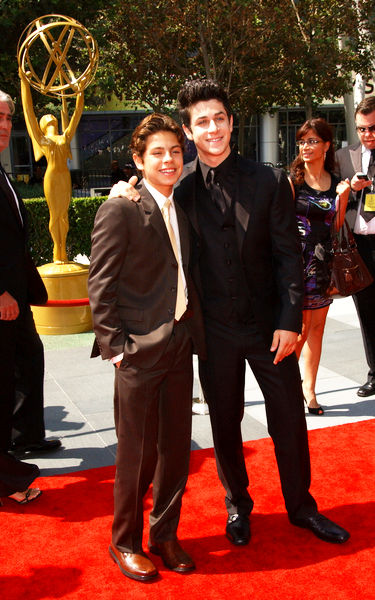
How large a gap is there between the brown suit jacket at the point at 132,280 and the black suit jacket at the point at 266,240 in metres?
0.24

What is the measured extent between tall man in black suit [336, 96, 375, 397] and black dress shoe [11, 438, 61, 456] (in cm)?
231

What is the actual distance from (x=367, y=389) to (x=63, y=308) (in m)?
3.53

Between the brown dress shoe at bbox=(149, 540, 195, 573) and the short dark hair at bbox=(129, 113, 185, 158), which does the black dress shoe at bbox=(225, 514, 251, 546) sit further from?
the short dark hair at bbox=(129, 113, 185, 158)

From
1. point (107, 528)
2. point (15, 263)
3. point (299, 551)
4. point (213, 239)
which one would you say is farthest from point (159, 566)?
point (15, 263)

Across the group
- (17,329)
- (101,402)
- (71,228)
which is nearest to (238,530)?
(17,329)

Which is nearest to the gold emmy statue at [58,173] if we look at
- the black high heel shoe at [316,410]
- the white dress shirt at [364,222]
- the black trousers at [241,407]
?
the black high heel shoe at [316,410]

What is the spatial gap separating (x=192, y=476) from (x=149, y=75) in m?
15.6

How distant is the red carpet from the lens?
108 inches

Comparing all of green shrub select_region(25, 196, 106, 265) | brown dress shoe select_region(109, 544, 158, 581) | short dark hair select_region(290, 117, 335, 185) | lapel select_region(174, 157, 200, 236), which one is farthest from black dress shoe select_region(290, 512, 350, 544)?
green shrub select_region(25, 196, 106, 265)

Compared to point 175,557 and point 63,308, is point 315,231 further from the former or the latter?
point 63,308

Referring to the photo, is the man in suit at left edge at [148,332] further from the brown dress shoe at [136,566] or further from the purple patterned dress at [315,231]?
the purple patterned dress at [315,231]

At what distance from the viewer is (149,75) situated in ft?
57.8

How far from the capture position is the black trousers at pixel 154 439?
8.96 ft

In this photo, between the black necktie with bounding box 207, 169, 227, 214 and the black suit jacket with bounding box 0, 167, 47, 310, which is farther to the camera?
the black suit jacket with bounding box 0, 167, 47, 310
